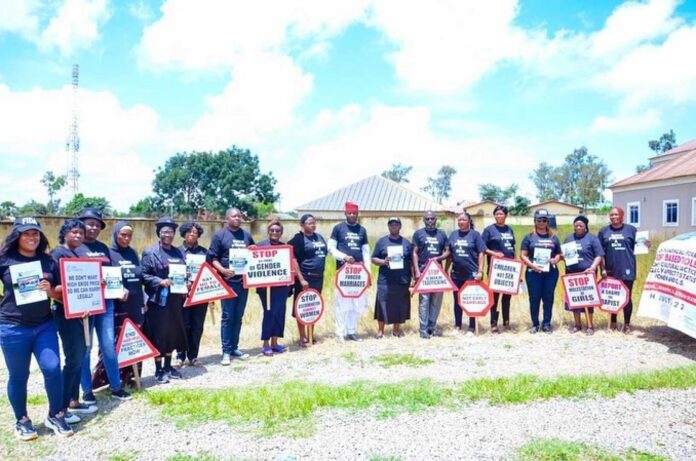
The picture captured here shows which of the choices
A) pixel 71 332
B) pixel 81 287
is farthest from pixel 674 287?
pixel 71 332

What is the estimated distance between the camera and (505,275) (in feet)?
28.0

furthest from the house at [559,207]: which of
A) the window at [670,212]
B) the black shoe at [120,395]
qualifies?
the black shoe at [120,395]

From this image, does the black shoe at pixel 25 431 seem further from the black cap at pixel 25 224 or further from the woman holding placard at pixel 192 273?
the woman holding placard at pixel 192 273

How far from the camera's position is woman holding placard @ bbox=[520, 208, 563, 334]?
27.9 feet

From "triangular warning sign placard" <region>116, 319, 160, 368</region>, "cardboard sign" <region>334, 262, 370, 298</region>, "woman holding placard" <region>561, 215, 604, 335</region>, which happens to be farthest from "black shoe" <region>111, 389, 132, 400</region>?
"woman holding placard" <region>561, 215, 604, 335</region>

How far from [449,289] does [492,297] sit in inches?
32.2

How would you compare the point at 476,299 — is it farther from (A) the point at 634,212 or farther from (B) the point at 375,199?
(B) the point at 375,199

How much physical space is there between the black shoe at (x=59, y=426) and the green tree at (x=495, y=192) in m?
74.1

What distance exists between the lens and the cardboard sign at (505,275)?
27.9 ft

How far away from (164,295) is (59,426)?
1832 millimetres

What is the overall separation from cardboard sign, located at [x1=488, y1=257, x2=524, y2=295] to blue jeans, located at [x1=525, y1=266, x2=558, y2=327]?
302mm

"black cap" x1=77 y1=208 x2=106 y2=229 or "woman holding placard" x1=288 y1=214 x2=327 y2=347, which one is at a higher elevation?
"black cap" x1=77 y1=208 x2=106 y2=229

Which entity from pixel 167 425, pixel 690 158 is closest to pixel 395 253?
pixel 167 425

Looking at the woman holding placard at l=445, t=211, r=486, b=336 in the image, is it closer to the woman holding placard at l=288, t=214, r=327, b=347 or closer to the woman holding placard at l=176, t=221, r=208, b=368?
the woman holding placard at l=288, t=214, r=327, b=347
